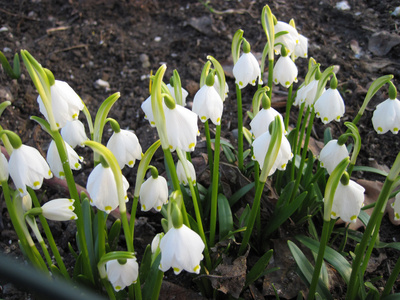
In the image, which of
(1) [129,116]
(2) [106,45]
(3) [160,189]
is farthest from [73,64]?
(3) [160,189]

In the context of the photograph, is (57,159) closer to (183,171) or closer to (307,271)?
(183,171)

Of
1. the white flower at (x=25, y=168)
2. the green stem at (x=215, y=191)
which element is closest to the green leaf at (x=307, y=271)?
the green stem at (x=215, y=191)

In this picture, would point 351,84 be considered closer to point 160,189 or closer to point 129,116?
point 129,116

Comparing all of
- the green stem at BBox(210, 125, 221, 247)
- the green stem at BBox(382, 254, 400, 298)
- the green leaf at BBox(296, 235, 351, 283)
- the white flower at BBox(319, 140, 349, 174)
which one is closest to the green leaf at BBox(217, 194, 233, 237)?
the green stem at BBox(210, 125, 221, 247)

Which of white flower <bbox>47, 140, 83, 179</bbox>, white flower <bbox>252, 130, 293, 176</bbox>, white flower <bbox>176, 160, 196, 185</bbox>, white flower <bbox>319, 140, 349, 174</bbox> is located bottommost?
white flower <bbox>176, 160, 196, 185</bbox>

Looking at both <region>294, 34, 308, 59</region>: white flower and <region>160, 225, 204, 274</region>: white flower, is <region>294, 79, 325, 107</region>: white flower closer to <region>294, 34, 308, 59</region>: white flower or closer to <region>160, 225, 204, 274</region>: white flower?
<region>294, 34, 308, 59</region>: white flower

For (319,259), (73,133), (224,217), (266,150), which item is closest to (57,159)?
(73,133)
